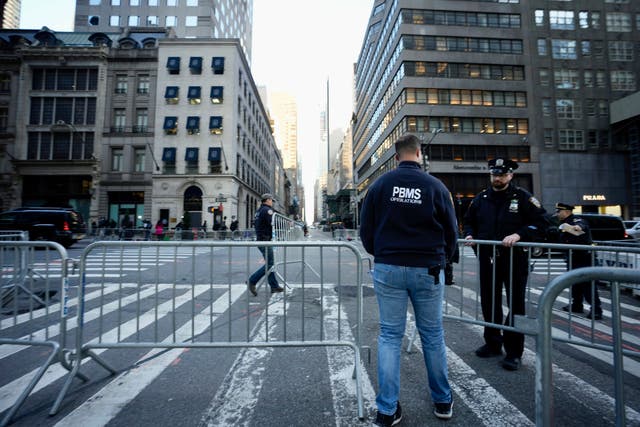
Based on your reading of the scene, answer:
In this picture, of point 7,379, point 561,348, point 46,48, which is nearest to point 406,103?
point 561,348

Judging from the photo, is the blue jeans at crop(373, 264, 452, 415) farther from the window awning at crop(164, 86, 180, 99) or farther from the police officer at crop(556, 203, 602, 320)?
the window awning at crop(164, 86, 180, 99)

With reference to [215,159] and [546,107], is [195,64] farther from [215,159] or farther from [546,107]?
[546,107]

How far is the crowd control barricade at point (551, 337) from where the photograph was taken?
1.53 metres

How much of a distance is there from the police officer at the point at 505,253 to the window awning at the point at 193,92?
36.4m

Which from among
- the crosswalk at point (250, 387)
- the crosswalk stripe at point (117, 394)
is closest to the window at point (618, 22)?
the crosswalk at point (250, 387)

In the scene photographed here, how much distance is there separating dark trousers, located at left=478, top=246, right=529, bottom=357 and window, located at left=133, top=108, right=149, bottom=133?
3910cm

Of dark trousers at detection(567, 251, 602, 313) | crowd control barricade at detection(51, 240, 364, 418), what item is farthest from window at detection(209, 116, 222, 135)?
dark trousers at detection(567, 251, 602, 313)

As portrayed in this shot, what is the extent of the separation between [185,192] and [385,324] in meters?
35.0

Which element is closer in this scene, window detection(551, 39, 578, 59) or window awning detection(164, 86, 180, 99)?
window awning detection(164, 86, 180, 99)

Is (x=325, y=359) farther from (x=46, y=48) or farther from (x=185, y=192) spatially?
(x=46, y=48)

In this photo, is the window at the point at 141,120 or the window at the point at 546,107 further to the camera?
the window at the point at 546,107

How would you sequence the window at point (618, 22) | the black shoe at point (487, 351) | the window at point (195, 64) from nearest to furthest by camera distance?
the black shoe at point (487, 351) < the window at point (195, 64) < the window at point (618, 22)

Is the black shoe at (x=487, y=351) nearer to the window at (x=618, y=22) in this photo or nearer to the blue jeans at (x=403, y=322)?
the blue jeans at (x=403, y=322)

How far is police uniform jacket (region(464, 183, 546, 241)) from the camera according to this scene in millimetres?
3600
